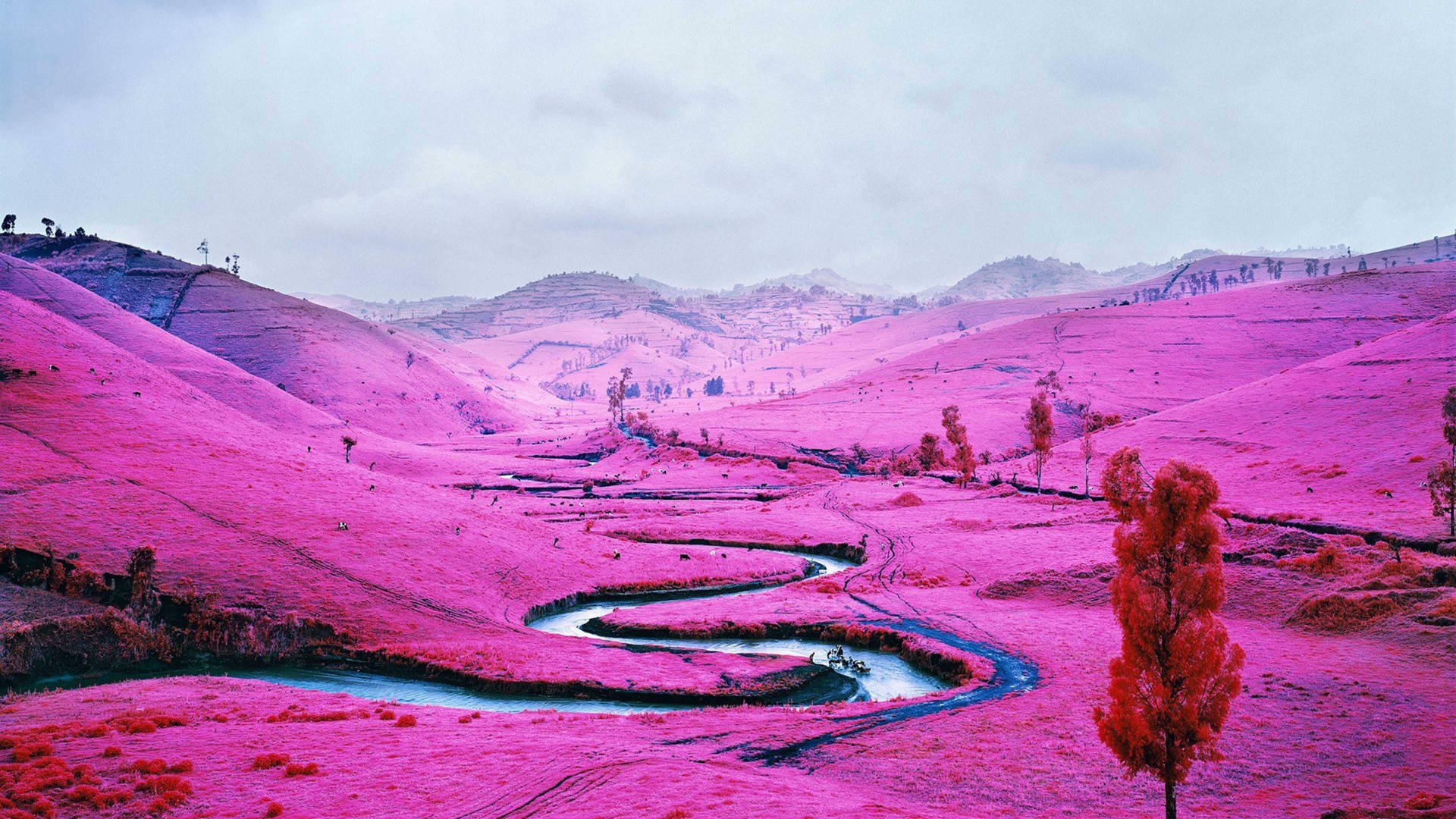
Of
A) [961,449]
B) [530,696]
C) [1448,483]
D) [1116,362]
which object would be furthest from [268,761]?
[1116,362]

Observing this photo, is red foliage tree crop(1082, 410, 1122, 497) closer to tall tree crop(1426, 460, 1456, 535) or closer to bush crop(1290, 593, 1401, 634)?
tall tree crop(1426, 460, 1456, 535)

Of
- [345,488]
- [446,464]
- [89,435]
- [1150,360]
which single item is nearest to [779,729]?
[345,488]

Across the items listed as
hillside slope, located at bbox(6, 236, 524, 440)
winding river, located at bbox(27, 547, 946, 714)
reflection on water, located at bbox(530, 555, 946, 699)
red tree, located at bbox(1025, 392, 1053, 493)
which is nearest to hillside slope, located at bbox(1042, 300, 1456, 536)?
red tree, located at bbox(1025, 392, 1053, 493)

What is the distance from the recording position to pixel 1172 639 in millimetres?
20250

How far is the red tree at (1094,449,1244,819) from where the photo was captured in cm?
1998

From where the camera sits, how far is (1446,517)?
170ft

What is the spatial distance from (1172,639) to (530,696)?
32.0m

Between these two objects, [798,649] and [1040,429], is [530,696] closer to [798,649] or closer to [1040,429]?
[798,649]

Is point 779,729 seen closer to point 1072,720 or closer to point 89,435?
point 1072,720

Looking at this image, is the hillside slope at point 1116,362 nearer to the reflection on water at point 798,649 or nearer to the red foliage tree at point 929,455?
the red foliage tree at point 929,455

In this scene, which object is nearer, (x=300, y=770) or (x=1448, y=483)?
(x=300, y=770)

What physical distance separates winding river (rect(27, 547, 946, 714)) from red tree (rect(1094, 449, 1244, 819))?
19.3 m

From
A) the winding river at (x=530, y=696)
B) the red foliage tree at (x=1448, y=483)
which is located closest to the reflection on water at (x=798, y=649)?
the winding river at (x=530, y=696)

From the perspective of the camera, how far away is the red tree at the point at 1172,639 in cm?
1998
